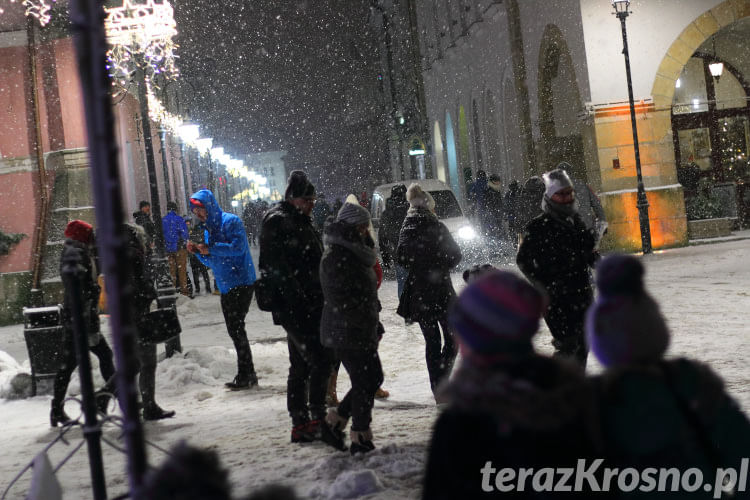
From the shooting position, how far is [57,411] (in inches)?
300

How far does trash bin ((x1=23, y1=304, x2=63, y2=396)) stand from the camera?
8883mm

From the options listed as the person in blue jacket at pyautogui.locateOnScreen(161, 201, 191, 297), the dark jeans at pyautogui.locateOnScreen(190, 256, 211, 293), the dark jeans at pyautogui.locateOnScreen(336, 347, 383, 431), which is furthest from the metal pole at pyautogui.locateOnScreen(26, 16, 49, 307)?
the dark jeans at pyautogui.locateOnScreen(336, 347, 383, 431)

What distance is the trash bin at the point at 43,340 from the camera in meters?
8.88

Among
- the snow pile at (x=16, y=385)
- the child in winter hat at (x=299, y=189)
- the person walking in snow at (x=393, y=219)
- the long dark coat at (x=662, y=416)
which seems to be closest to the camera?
the long dark coat at (x=662, y=416)

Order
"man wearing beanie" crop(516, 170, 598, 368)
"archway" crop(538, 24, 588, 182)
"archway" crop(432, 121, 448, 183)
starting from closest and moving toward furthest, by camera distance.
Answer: "man wearing beanie" crop(516, 170, 598, 368) → "archway" crop(538, 24, 588, 182) → "archway" crop(432, 121, 448, 183)

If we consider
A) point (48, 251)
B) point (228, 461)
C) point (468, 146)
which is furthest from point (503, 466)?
point (468, 146)

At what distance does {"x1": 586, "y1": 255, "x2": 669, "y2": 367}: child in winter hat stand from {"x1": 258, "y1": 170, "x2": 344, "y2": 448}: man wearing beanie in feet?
12.5

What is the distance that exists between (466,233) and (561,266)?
12301mm

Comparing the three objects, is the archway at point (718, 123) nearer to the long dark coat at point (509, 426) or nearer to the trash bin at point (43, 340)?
the trash bin at point (43, 340)

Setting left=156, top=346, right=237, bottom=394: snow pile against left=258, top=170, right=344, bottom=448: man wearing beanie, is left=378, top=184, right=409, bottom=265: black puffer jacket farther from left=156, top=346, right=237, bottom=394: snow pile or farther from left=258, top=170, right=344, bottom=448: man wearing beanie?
left=258, top=170, right=344, bottom=448: man wearing beanie

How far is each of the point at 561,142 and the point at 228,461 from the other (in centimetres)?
1700

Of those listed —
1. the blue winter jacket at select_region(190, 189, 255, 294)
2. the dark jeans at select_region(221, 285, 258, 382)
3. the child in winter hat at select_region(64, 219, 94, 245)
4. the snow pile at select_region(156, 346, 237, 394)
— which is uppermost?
the child in winter hat at select_region(64, 219, 94, 245)

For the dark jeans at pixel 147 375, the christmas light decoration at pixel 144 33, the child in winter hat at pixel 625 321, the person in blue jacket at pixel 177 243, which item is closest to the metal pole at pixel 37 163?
the christmas light decoration at pixel 144 33

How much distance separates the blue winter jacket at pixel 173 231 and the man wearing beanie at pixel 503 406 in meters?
16.0
